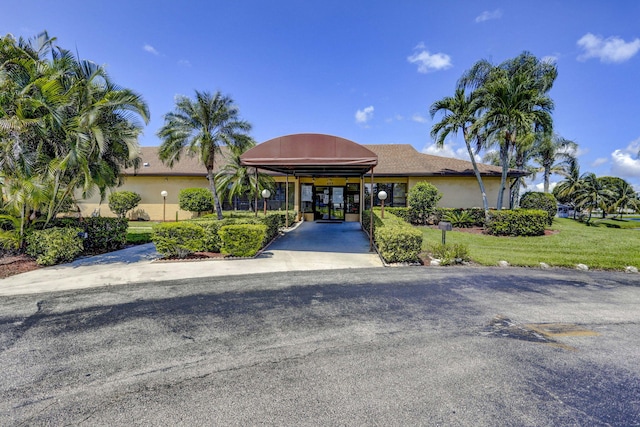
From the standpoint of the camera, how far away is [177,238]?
8828 mm

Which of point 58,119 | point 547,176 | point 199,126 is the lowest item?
point 58,119

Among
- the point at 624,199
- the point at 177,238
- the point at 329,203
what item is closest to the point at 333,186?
the point at 329,203

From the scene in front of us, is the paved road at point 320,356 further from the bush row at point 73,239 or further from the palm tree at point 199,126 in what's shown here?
the palm tree at point 199,126

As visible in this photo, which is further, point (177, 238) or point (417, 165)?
point (417, 165)

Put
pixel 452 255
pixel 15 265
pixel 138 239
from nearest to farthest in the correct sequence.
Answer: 1. pixel 15 265
2. pixel 452 255
3. pixel 138 239

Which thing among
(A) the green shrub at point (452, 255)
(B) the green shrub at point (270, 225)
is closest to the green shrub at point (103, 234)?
(B) the green shrub at point (270, 225)

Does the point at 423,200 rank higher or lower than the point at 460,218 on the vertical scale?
higher

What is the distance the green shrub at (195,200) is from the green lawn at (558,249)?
1320cm

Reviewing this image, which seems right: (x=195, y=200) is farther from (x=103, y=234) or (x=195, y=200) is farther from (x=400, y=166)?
(x=400, y=166)

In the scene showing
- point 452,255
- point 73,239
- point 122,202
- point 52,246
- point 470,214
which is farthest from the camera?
point 122,202

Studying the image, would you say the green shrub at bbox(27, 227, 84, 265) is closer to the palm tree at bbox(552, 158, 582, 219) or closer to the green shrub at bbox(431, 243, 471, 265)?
the green shrub at bbox(431, 243, 471, 265)

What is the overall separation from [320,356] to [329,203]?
1761 cm

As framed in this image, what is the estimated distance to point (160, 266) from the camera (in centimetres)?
816

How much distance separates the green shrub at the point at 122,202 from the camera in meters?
19.4
